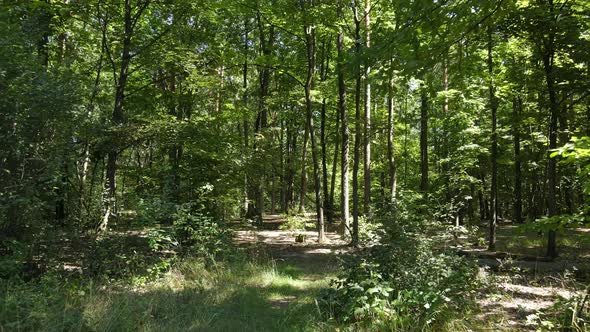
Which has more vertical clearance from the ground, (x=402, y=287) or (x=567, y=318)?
(x=402, y=287)

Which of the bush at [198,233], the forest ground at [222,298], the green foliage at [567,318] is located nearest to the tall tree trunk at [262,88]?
the bush at [198,233]

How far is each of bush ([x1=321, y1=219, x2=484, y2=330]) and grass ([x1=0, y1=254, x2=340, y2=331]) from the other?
0.60m

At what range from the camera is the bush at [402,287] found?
542cm

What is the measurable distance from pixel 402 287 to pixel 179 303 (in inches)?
143

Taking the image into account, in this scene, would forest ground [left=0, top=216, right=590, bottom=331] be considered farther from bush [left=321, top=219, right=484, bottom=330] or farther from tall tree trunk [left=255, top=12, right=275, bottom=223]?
tall tree trunk [left=255, top=12, right=275, bottom=223]

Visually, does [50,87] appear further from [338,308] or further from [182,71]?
[338,308]

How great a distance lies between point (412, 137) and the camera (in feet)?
124

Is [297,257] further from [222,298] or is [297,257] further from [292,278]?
[222,298]

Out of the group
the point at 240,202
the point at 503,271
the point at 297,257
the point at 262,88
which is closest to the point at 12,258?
the point at 297,257

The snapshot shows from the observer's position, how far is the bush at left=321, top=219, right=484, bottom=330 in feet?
17.8

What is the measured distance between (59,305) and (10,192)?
286 centimetres

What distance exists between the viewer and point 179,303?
670 centimetres

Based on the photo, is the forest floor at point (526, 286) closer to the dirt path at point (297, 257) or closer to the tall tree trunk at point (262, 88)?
the dirt path at point (297, 257)

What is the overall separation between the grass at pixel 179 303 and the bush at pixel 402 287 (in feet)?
1.97
